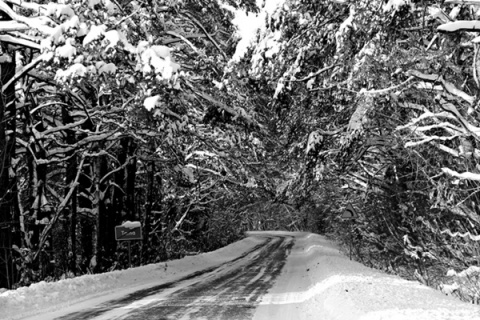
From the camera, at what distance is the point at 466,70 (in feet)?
29.8

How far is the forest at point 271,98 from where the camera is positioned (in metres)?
8.27

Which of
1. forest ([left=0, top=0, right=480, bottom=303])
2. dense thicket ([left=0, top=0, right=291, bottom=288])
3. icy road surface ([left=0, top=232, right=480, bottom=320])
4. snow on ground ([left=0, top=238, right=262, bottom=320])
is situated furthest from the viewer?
snow on ground ([left=0, top=238, right=262, bottom=320])

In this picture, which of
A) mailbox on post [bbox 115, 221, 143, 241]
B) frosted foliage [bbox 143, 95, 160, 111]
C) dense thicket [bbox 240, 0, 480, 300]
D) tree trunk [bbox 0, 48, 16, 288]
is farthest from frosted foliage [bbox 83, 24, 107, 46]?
mailbox on post [bbox 115, 221, 143, 241]

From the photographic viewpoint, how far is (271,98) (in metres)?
13.5

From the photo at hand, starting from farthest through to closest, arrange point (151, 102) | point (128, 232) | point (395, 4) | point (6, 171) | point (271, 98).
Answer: point (128, 232)
point (271, 98)
point (6, 171)
point (151, 102)
point (395, 4)

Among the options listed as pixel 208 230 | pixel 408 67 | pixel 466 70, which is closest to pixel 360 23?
pixel 408 67

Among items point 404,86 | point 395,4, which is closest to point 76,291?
point 404,86

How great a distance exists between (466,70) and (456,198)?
104 inches

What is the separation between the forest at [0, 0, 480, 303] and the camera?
8266 mm

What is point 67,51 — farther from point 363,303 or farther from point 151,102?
point 363,303

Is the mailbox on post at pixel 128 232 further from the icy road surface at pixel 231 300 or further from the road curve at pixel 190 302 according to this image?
the road curve at pixel 190 302

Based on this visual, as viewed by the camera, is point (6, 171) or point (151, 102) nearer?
point (151, 102)

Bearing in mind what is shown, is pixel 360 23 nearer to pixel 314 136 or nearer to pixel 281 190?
pixel 314 136

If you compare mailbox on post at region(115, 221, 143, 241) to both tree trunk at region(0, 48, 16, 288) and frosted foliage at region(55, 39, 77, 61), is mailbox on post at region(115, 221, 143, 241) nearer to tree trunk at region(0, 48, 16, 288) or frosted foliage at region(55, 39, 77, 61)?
tree trunk at region(0, 48, 16, 288)
